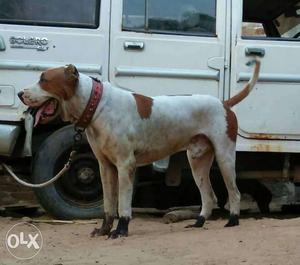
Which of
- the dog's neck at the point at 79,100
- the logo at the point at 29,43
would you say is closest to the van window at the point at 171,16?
the logo at the point at 29,43

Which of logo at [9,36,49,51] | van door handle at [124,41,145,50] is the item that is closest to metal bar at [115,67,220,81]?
van door handle at [124,41,145,50]

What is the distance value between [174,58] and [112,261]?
2.65 meters

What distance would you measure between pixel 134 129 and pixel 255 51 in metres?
1.84

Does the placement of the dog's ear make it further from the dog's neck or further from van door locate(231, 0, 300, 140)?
van door locate(231, 0, 300, 140)

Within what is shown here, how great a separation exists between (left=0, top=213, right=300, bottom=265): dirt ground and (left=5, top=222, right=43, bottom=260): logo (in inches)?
2.2

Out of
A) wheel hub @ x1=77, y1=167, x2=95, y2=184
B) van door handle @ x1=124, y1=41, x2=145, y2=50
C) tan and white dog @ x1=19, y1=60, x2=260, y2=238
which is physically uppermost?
van door handle @ x1=124, y1=41, x2=145, y2=50

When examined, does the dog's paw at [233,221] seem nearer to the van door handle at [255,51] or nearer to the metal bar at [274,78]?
the metal bar at [274,78]

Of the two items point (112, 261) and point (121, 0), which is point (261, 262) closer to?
point (112, 261)

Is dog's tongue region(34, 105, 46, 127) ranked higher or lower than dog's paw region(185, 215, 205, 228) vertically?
higher

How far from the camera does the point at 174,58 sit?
714 cm

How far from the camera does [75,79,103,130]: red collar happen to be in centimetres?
587

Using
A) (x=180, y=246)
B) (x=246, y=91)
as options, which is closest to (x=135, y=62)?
(x=246, y=91)

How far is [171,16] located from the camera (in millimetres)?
7230

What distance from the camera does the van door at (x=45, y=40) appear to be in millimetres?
6977
